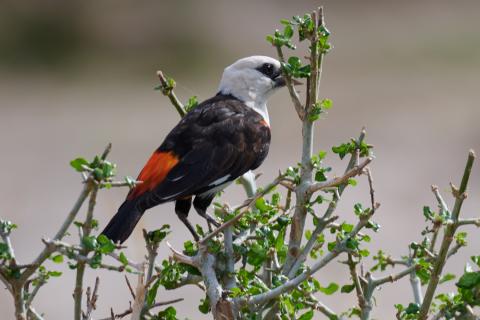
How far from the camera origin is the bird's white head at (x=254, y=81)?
14.5 ft

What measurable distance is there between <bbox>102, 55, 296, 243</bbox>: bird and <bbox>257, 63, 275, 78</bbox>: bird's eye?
254 mm

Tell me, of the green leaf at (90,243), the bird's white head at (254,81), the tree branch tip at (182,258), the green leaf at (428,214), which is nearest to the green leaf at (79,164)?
the green leaf at (90,243)

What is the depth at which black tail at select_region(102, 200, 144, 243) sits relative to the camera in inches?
136

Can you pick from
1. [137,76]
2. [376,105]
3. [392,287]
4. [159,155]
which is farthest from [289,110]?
[159,155]

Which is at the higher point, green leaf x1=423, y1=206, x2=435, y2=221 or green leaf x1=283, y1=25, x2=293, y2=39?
green leaf x1=283, y1=25, x2=293, y2=39

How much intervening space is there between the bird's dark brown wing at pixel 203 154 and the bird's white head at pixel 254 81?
13.1 inches

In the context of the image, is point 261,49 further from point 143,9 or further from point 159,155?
point 159,155

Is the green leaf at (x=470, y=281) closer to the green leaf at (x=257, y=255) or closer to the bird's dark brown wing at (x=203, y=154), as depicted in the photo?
the green leaf at (x=257, y=255)

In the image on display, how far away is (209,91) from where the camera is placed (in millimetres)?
12094

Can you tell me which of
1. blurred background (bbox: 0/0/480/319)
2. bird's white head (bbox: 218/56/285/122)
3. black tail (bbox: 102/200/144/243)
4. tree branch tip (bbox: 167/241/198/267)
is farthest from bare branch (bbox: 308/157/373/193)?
blurred background (bbox: 0/0/480/319)

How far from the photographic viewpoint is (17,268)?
236 cm

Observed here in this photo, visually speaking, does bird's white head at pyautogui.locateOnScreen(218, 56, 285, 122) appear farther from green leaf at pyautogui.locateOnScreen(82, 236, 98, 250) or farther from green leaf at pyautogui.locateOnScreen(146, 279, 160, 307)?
green leaf at pyautogui.locateOnScreen(82, 236, 98, 250)

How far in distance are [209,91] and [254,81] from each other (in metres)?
7.70

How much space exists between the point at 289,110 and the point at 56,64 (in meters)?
3.64
